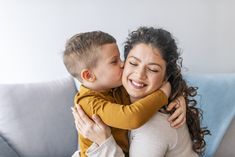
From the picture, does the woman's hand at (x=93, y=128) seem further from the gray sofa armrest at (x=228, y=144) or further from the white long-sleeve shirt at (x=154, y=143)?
Answer: the gray sofa armrest at (x=228, y=144)

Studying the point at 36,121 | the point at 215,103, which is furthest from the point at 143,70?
the point at 36,121

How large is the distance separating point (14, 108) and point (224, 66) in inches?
53.0

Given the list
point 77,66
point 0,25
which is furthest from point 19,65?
point 77,66

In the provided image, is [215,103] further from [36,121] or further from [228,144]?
[36,121]

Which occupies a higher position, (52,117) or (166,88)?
(166,88)

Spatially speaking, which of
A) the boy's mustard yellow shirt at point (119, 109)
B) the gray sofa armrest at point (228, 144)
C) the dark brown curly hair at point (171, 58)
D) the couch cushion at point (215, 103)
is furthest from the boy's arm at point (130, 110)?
the gray sofa armrest at point (228, 144)

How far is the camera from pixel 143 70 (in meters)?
1.18

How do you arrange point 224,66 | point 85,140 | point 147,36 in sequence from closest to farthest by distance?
point 147,36 < point 85,140 < point 224,66

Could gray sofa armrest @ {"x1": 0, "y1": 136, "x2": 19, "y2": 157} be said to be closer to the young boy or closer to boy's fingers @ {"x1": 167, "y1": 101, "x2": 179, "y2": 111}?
the young boy

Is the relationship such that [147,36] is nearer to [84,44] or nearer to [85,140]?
[84,44]

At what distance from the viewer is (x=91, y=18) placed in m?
2.46

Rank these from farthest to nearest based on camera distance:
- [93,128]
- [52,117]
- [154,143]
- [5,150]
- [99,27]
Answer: [99,27] → [52,117] → [5,150] → [93,128] → [154,143]

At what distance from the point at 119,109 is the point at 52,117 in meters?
1.13

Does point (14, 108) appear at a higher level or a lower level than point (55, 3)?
Result: lower
